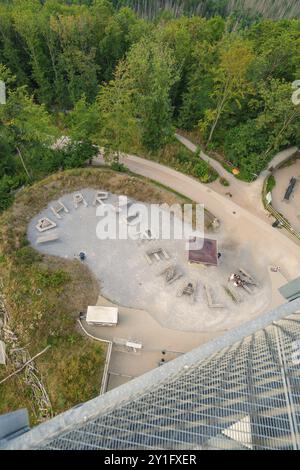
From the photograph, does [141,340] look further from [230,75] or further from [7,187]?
[230,75]

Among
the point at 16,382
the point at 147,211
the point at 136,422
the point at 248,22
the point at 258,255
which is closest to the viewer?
the point at 136,422

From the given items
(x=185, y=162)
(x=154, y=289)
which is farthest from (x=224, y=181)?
(x=154, y=289)

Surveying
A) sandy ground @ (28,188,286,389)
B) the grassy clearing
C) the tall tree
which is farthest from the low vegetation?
the grassy clearing

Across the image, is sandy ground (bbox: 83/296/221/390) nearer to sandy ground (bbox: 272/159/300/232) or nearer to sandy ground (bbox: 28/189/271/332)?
sandy ground (bbox: 28/189/271/332)

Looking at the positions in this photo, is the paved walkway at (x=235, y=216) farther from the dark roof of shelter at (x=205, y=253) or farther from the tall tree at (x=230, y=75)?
the tall tree at (x=230, y=75)

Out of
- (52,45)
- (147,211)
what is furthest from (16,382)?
(52,45)

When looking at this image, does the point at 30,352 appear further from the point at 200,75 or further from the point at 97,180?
the point at 200,75

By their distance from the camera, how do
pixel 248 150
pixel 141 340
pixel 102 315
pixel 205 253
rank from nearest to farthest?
pixel 102 315 → pixel 141 340 → pixel 205 253 → pixel 248 150
